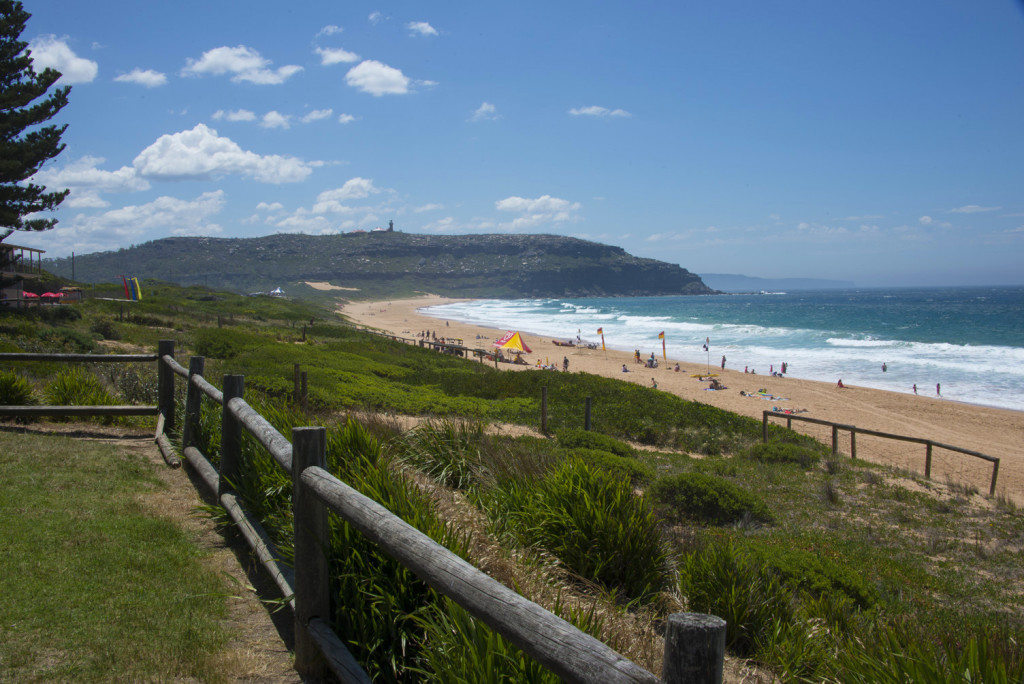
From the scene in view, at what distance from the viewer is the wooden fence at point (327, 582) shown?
4.53 feet

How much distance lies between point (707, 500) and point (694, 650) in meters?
8.85

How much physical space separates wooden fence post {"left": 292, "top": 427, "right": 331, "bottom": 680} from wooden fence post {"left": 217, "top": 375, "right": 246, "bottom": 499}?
6.54 feet

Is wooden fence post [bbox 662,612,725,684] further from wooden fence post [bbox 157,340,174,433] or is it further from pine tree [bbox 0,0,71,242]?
pine tree [bbox 0,0,71,242]

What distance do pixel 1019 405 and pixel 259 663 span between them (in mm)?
35922

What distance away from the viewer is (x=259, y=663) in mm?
2988

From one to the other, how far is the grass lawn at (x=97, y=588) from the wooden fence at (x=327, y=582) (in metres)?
0.38

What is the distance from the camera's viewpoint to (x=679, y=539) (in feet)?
19.2

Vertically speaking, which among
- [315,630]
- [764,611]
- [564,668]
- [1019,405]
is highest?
[564,668]

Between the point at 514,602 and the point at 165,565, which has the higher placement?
the point at 514,602

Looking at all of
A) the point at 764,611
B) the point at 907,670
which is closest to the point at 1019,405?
the point at 764,611

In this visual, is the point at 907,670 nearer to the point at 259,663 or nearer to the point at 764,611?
the point at 764,611

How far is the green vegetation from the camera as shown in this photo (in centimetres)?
281


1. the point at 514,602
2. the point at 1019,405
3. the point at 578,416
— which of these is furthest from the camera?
the point at 1019,405

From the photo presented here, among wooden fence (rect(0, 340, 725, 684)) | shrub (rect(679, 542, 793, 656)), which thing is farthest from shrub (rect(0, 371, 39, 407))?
shrub (rect(679, 542, 793, 656))
